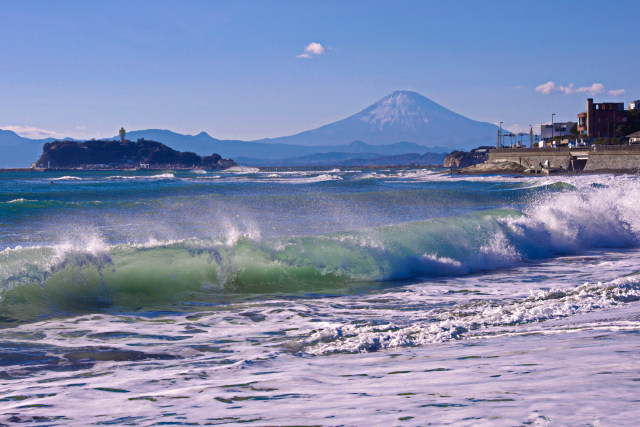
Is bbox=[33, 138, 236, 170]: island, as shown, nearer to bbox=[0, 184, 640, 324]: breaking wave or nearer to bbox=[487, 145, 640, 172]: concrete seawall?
bbox=[487, 145, 640, 172]: concrete seawall

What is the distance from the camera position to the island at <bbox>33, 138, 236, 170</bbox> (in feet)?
568

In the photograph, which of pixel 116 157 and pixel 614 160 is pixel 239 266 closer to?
pixel 614 160

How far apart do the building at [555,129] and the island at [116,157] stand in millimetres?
102581

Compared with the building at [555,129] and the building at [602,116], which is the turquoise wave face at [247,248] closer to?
the building at [602,116]

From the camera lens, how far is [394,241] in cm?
1209

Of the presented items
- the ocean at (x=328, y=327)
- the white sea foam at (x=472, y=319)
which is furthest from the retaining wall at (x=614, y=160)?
the white sea foam at (x=472, y=319)

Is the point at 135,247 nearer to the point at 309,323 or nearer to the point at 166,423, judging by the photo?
the point at 309,323

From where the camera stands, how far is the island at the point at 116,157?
173 m

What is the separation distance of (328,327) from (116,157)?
185 meters

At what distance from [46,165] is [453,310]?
605 ft

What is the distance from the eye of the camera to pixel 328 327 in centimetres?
633

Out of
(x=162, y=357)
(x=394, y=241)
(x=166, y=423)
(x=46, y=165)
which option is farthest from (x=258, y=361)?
(x=46, y=165)

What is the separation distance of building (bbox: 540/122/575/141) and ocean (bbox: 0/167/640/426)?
298 ft

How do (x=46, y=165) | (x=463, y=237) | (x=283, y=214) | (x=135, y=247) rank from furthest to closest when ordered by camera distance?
(x=46, y=165), (x=283, y=214), (x=463, y=237), (x=135, y=247)
